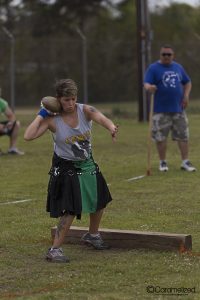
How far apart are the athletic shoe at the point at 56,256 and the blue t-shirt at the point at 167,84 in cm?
606

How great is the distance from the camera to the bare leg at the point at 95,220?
23.8 ft

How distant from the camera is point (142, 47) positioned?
22844mm

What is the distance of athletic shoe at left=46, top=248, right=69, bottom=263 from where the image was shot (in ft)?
Answer: 22.6

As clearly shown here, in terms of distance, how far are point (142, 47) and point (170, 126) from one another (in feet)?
34.1

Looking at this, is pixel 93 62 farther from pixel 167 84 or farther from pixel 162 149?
pixel 162 149

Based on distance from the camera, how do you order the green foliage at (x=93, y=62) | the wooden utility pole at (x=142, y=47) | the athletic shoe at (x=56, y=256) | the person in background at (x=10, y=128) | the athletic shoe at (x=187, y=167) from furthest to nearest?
1. the green foliage at (x=93, y=62)
2. the wooden utility pole at (x=142, y=47)
3. the person in background at (x=10, y=128)
4. the athletic shoe at (x=187, y=167)
5. the athletic shoe at (x=56, y=256)

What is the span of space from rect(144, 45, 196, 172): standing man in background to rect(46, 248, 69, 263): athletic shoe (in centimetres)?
586

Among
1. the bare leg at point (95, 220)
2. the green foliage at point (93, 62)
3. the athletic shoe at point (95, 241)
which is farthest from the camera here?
the green foliage at point (93, 62)

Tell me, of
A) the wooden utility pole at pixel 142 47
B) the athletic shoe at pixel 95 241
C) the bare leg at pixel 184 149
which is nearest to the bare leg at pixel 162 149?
the bare leg at pixel 184 149

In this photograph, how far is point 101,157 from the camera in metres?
14.9

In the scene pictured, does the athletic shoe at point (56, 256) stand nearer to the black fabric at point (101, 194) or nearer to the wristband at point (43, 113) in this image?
the black fabric at point (101, 194)

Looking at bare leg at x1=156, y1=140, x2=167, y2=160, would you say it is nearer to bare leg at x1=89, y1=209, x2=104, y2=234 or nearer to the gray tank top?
bare leg at x1=89, y1=209, x2=104, y2=234

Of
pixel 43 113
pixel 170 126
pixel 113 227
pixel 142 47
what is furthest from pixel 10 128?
pixel 43 113

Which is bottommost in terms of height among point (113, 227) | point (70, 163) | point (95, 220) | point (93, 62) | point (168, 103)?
point (113, 227)
